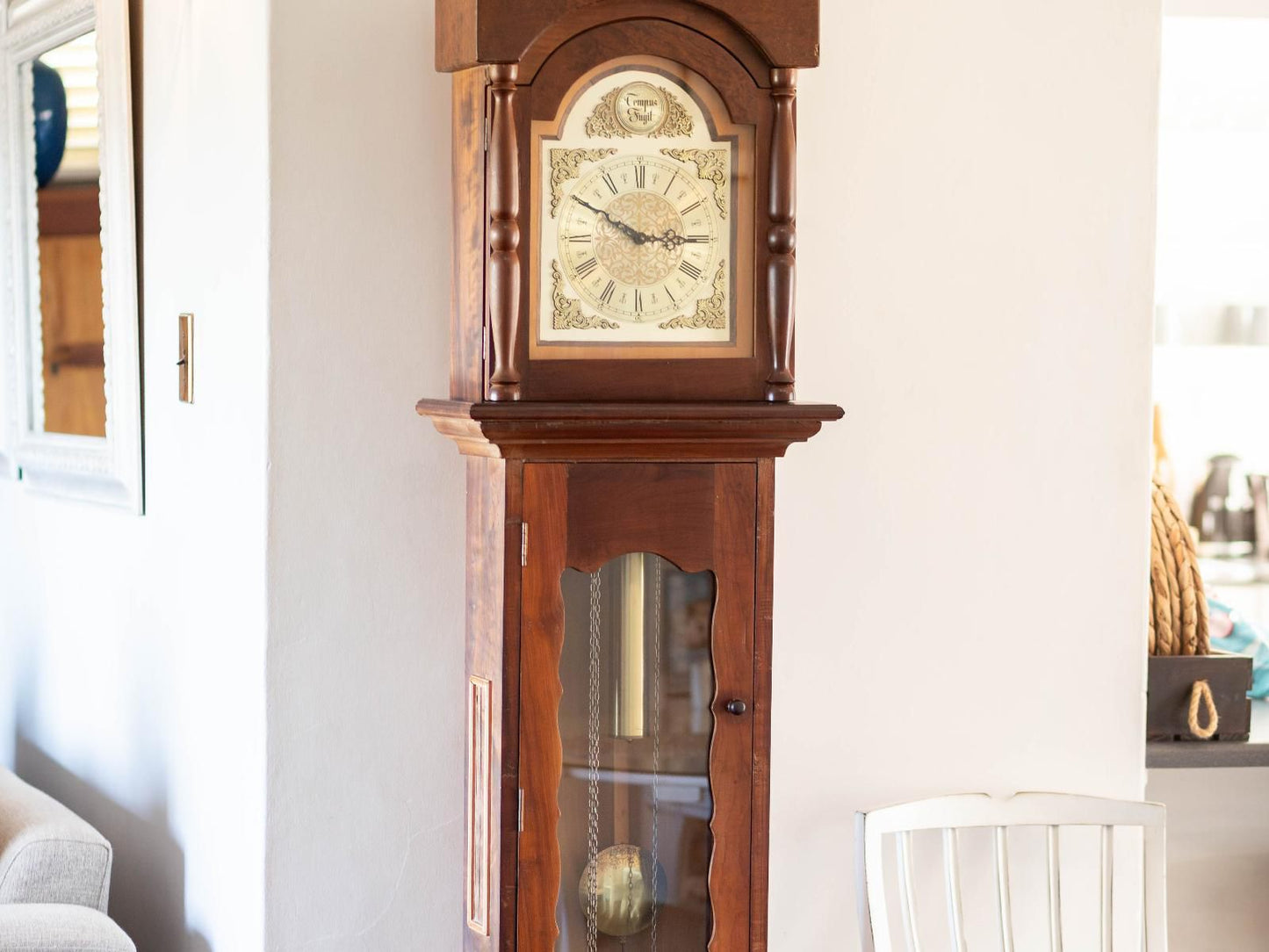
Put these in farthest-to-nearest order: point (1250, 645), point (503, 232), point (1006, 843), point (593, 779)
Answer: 1. point (1250, 645)
2. point (1006, 843)
3. point (593, 779)
4. point (503, 232)

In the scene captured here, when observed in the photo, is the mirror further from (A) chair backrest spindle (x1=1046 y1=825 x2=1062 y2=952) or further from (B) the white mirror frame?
(A) chair backrest spindle (x1=1046 y1=825 x2=1062 y2=952)

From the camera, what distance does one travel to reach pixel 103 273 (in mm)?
→ 2041

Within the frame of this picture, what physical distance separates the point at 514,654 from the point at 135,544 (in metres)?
0.87

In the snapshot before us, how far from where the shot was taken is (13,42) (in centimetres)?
233

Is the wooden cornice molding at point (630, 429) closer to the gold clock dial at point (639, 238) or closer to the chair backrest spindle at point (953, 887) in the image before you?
the gold clock dial at point (639, 238)

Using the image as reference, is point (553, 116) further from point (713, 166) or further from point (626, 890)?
point (626, 890)

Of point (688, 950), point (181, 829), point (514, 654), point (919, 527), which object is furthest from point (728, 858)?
point (181, 829)

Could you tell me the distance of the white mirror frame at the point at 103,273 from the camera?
1.96 m

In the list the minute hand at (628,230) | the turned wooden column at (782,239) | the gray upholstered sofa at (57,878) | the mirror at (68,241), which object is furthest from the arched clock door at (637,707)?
the mirror at (68,241)

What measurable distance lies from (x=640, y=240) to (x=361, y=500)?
0.48 metres

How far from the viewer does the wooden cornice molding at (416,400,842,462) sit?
1368mm

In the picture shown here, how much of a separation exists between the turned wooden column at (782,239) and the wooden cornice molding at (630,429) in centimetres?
4

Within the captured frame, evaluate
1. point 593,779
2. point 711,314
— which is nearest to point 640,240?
point 711,314

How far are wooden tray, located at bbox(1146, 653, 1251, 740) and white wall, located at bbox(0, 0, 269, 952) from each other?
1.28 meters
